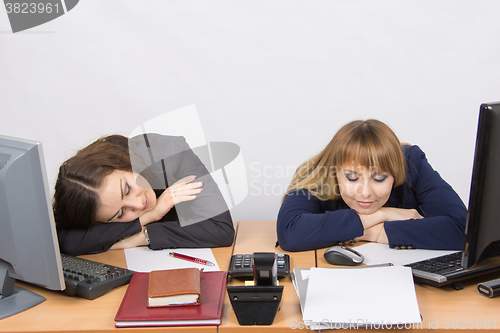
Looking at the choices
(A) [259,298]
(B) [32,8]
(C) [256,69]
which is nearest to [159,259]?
(A) [259,298]

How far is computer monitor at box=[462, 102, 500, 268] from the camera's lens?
850 millimetres

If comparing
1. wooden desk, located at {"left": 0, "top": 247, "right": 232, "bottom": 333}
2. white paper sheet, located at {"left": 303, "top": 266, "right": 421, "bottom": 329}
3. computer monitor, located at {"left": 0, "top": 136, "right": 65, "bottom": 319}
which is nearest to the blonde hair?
white paper sheet, located at {"left": 303, "top": 266, "right": 421, "bottom": 329}

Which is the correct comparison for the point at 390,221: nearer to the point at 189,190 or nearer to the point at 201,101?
the point at 189,190

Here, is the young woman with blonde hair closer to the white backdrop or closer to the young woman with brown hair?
the young woman with brown hair

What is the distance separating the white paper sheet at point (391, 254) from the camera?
1.28m

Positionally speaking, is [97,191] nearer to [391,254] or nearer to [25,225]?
[25,225]

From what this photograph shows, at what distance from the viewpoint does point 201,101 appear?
259cm

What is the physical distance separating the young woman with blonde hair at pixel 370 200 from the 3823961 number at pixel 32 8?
1.97m

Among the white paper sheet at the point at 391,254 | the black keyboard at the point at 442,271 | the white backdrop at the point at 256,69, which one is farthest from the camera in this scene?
the white backdrop at the point at 256,69

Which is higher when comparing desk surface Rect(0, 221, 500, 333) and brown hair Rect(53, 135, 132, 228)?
brown hair Rect(53, 135, 132, 228)

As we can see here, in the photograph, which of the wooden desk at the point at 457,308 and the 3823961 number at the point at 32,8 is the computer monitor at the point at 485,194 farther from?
the 3823961 number at the point at 32,8

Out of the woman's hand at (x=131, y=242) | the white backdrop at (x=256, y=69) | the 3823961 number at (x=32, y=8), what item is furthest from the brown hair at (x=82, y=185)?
the 3823961 number at (x=32, y=8)

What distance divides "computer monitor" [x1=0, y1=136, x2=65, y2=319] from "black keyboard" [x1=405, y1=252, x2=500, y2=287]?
0.95 meters

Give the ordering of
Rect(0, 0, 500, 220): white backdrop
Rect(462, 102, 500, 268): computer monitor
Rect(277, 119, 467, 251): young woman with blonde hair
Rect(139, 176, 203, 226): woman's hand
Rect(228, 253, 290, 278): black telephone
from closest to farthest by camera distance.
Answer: Rect(462, 102, 500, 268): computer monitor → Rect(228, 253, 290, 278): black telephone → Rect(277, 119, 467, 251): young woman with blonde hair → Rect(139, 176, 203, 226): woman's hand → Rect(0, 0, 500, 220): white backdrop
